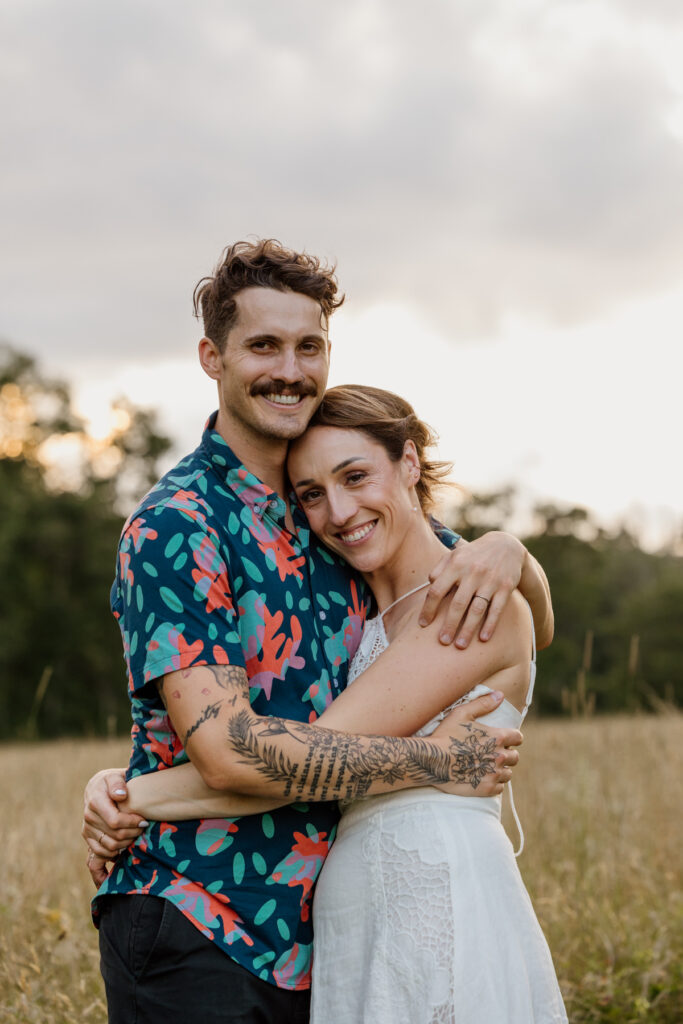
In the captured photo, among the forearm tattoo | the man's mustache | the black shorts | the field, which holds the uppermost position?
the man's mustache

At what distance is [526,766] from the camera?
7754 millimetres

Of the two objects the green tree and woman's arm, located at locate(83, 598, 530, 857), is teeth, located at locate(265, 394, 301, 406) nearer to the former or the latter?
woman's arm, located at locate(83, 598, 530, 857)

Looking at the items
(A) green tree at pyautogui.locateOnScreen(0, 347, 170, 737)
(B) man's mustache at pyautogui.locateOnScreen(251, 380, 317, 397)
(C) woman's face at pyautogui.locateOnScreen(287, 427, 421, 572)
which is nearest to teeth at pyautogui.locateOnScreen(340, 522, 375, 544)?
(C) woman's face at pyautogui.locateOnScreen(287, 427, 421, 572)

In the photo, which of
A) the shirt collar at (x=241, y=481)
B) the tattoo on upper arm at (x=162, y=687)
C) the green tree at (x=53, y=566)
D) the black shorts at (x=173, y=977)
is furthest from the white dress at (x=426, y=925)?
the green tree at (x=53, y=566)

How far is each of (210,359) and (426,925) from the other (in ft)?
5.82

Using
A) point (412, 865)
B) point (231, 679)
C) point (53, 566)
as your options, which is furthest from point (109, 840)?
point (53, 566)

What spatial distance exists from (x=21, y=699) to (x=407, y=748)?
1247 inches

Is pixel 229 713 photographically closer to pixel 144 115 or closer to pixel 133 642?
pixel 133 642

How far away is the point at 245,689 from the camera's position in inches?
94.7

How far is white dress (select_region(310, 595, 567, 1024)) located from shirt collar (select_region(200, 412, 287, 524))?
88cm

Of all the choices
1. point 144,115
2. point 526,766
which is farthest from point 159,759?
point 144,115

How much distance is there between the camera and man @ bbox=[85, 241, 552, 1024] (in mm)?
2379

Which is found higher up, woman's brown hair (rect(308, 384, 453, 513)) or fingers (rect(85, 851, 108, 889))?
woman's brown hair (rect(308, 384, 453, 513))

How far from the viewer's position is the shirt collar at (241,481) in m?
2.80
